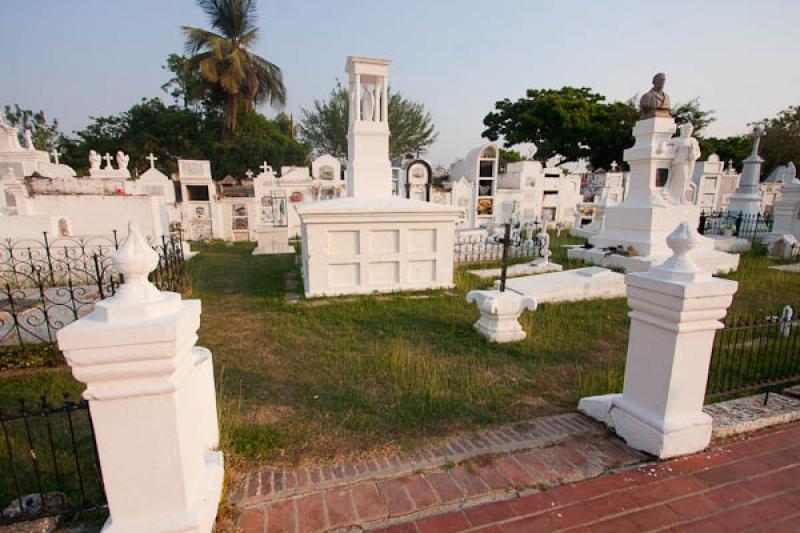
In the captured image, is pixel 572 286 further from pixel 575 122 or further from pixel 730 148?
pixel 730 148

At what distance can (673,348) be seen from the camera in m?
2.57

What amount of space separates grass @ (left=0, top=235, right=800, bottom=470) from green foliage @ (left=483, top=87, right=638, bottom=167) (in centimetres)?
2712

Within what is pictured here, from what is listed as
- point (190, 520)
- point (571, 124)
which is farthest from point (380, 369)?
point (571, 124)

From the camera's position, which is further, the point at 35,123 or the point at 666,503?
the point at 35,123

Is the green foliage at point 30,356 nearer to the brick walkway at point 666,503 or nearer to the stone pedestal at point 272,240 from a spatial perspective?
the brick walkway at point 666,503

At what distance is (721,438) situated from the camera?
2.90m

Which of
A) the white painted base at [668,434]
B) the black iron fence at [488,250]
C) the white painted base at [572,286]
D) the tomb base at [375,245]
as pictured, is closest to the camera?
the white painted base at [668,434]

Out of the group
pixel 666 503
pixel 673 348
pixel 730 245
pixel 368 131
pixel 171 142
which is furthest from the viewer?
pixel 171 142

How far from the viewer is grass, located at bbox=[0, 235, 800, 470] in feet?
10.2

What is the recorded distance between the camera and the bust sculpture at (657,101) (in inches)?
394

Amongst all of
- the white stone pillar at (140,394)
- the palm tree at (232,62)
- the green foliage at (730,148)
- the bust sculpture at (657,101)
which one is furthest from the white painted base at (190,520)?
the green foliage at (730,148)

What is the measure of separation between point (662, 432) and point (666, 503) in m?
0.49

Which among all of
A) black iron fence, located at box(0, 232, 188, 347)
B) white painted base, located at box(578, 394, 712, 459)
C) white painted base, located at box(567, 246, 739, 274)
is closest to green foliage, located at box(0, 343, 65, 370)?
black iron fence, located at box(0, 232, 188, 347)

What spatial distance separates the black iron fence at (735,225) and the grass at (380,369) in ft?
27.2
